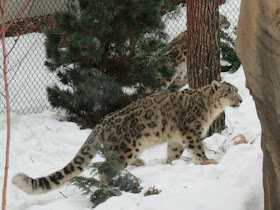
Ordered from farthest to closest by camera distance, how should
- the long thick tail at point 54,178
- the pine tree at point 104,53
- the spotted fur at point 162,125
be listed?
the pine tree at point 104,53 < the spotted fur at point 162,125 < the long thick tail at point 54,178

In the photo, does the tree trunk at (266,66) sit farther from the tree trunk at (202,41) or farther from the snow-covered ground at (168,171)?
the tree trunk at (202,41)

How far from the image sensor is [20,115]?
32.3 ft

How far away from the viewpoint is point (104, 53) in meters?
8.86

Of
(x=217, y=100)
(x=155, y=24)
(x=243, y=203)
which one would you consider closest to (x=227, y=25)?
(x=155, y=24)

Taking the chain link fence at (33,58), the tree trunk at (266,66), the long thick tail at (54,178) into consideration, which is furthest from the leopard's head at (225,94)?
the chain link fence at (33,58)

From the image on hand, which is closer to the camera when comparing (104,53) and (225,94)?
(225,94)

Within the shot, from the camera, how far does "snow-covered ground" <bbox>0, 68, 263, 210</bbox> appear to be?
504 cm

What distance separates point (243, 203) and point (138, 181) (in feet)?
4.52

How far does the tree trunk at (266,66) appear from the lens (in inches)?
139

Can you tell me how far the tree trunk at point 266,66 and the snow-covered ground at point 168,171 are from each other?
0.81 meters

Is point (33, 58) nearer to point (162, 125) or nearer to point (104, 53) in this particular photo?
point (104, 53)

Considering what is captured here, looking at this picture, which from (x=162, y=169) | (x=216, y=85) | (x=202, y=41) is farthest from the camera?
(x=202, y=41)

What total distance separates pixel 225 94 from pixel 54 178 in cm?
253

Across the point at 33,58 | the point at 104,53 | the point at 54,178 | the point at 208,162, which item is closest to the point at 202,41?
the point at 104,53
